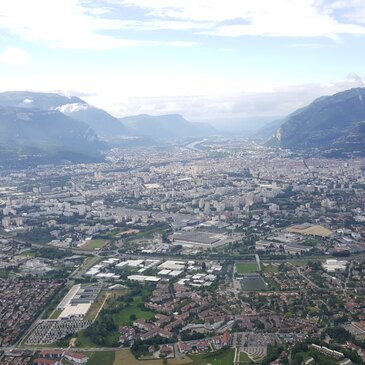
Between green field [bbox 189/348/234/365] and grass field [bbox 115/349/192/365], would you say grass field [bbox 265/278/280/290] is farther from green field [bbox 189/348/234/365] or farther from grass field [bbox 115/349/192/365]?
grass field [bbox 115/349/192/365]

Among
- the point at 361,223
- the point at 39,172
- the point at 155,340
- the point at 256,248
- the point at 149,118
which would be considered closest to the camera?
the point at 155,340

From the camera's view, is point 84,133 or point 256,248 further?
point 84,133

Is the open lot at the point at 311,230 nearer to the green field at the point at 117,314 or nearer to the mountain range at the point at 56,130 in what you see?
the green field at the point at 117,314

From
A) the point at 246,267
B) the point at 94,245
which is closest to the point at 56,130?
the point at 94,245

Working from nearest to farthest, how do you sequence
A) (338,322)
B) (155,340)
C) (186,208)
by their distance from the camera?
(155,340) < (338,322) < (186,208)

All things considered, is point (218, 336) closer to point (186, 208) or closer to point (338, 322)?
point (338, 322)

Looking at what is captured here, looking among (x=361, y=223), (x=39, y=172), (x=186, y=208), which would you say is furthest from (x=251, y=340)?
(x=39, y=172)

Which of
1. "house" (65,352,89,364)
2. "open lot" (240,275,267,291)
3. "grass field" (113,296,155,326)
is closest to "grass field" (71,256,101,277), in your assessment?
"grass field" (113,296,155,326)
